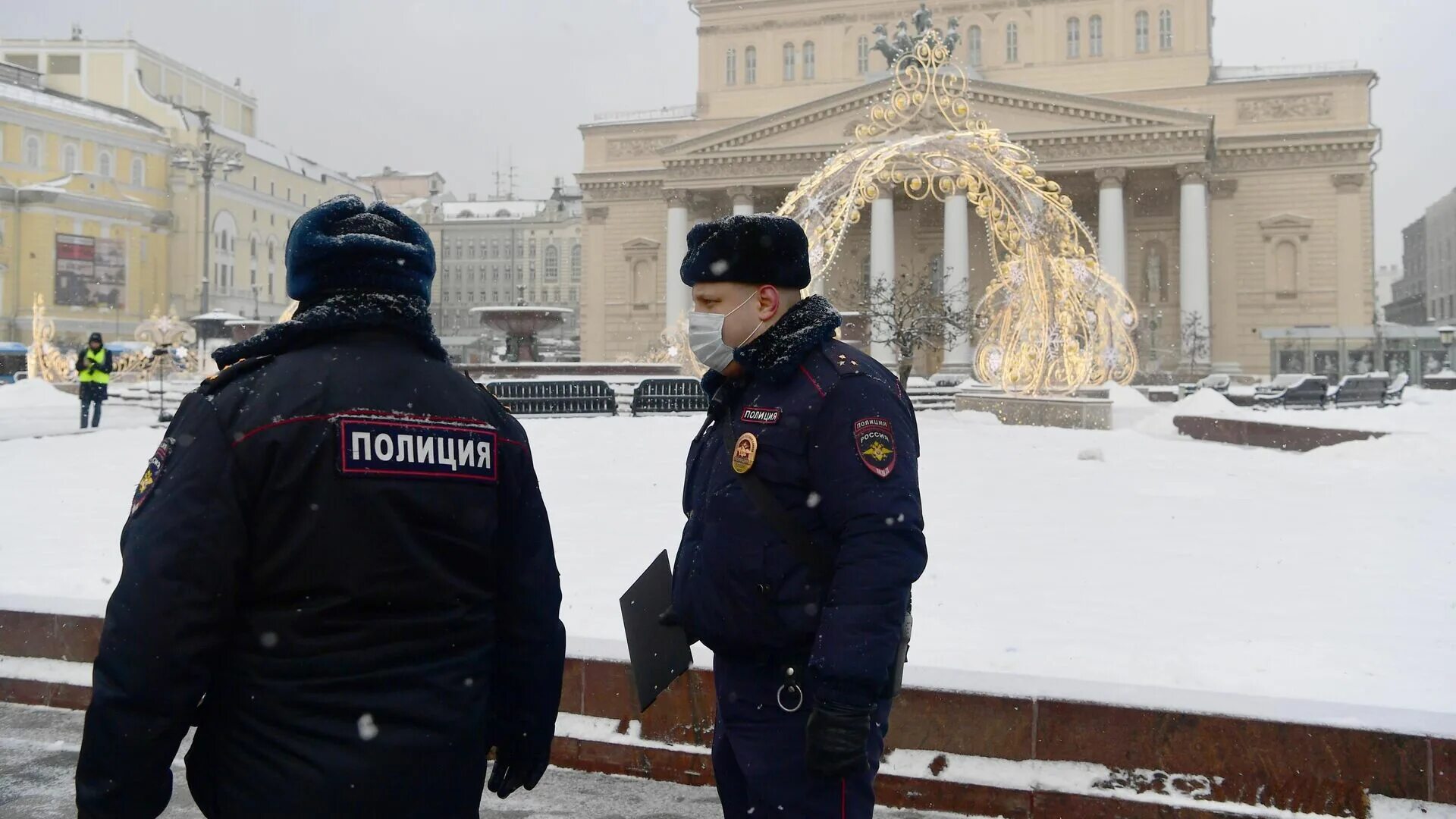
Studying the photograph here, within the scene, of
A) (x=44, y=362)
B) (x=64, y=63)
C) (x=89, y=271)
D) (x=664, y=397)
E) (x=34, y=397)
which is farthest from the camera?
(x=64, y=63)

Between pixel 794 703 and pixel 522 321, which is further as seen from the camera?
pixel 522 321

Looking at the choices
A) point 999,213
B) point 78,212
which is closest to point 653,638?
point 999,213

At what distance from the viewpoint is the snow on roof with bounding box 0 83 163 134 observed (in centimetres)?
6675

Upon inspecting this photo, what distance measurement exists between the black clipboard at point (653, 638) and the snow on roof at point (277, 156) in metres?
85.3

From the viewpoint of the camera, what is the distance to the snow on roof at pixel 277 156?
82250 millimetres

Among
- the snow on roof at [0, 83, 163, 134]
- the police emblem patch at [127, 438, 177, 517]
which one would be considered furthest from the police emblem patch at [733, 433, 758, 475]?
the snow on roof at [0, 83, 163, 134]

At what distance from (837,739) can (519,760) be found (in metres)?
0.70

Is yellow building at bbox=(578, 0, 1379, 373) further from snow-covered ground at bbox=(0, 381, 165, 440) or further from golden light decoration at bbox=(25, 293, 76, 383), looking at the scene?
snow-covered ground at bbox=(0, 381, 165, 440)

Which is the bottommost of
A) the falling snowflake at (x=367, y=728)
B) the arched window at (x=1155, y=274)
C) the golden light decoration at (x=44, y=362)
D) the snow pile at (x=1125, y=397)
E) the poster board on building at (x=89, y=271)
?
the falling snowflake at (x=367, y=728)

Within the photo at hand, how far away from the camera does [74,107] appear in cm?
6981

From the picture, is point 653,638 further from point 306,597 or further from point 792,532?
point 306,597

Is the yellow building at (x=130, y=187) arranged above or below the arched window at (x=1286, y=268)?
above

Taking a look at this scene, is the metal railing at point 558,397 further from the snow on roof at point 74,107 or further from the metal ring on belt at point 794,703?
the snow on roof at point 74,107

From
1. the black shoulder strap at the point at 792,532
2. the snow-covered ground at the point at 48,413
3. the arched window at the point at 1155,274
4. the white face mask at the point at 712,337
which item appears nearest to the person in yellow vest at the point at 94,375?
the snow-covered ground at the point at 48,413
